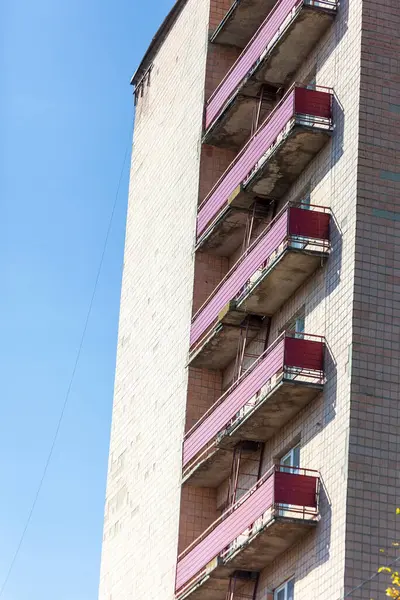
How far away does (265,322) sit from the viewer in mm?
38188

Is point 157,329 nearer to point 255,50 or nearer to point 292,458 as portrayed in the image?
point 255,50

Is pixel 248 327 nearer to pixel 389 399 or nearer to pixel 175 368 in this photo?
pixel 175 368

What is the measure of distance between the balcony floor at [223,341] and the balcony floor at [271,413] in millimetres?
3296

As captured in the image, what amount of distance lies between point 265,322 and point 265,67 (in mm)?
6918

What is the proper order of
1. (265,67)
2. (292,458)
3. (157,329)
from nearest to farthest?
(292,458) → (265,67) → (157,329)

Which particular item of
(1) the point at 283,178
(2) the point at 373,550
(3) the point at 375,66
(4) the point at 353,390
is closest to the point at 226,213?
(1) the point at 283,178

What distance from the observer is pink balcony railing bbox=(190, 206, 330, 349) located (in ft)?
113

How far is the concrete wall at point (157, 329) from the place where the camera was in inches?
1617

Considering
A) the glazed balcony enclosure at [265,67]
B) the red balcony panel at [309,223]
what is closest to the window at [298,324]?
the red balcony panel at [309,223]

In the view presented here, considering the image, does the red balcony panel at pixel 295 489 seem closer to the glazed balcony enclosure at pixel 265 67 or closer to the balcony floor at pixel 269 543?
the balcony floor at pixel 269 543

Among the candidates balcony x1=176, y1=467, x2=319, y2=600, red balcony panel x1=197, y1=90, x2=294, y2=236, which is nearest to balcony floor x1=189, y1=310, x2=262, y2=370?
red balcony panel x1=197, y1=90, x2=294, y2=236

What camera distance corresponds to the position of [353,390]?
103 feet

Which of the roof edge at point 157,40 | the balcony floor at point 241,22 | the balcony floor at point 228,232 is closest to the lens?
the balcony floor at point 228,232

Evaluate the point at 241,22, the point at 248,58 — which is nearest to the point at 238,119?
the point at 248,58
